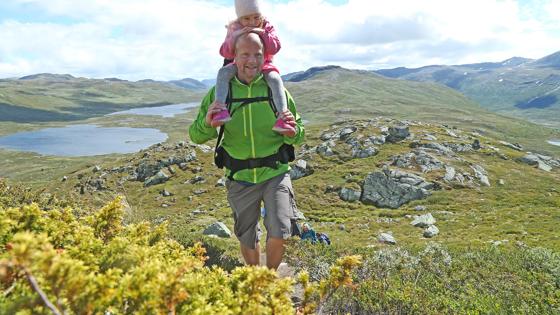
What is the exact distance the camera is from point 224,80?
576 cm

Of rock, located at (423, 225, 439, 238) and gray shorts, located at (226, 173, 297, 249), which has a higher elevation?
gray shorts, located at (226, 173, 297, 249)

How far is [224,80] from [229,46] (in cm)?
49

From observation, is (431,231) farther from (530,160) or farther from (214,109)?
(530,160)

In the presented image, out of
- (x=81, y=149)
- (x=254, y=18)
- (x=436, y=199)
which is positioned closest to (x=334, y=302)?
(x=254, y=18)

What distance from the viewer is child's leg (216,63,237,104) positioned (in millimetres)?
5656

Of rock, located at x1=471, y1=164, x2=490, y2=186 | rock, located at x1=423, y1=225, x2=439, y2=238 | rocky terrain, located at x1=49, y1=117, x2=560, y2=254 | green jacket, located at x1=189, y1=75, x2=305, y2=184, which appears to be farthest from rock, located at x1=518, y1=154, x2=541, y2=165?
green jacket, located at x1=189, y1=75, x2=305, y2=184

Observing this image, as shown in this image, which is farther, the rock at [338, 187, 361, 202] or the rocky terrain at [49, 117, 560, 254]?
the rock at [338, 187, 361, 202]

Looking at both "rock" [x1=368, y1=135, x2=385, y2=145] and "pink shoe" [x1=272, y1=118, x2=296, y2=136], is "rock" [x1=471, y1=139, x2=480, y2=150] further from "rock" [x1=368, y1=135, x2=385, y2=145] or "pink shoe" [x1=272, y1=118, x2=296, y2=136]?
"pink shoe" [x1=272, y1=118, x2=296, y2=136]

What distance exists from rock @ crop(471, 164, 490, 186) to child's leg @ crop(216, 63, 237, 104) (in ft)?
218

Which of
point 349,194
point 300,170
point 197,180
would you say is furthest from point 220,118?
point 300,170

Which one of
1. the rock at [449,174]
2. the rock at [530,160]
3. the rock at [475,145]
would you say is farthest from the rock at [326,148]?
the rock at [530,160]

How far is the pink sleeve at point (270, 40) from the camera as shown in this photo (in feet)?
19.3

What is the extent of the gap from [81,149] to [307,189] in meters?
142

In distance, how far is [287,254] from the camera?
10.5m
